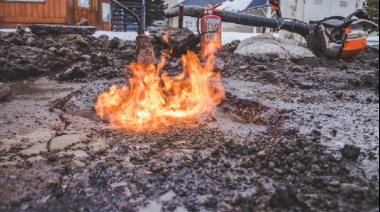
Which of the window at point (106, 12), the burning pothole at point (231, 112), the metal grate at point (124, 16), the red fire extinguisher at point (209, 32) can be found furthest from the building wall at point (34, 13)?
the burning pothole at point (231, 112)

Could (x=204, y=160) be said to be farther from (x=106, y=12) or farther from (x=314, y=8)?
(x=106, y=12)

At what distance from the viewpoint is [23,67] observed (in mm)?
5828

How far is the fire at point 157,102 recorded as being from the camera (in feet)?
11.7

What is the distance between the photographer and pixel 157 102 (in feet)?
12.8

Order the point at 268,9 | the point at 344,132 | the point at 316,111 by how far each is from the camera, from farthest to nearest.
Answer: the point at 268,9, the point at 316,111, the point at 344,132

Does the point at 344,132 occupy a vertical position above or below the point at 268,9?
below

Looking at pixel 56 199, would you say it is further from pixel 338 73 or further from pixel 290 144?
pixel 338 73

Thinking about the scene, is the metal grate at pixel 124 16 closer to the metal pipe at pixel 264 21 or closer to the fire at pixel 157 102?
the metal pipe at pixel 264 21

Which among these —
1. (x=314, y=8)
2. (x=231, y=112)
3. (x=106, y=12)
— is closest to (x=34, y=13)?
(x=106, y=12)

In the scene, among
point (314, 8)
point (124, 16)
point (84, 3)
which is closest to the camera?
point (314, 8)

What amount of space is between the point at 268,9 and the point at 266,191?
1875 centimetres

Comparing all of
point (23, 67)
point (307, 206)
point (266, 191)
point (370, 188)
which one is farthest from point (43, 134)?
point (23, 67)

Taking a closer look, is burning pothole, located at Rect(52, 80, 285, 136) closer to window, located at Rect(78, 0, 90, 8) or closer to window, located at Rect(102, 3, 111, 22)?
window, located at Rect(78, 0, 90, 8)

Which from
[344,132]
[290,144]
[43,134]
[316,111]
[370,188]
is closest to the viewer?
[370,188]
